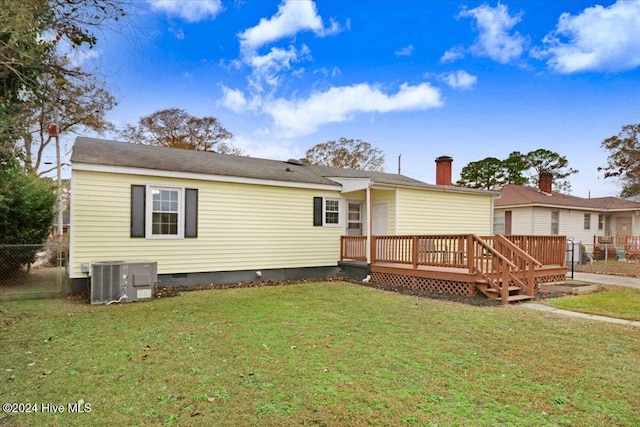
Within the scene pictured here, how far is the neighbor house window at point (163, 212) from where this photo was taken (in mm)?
8727

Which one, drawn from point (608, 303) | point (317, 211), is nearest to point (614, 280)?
point (608, 303)

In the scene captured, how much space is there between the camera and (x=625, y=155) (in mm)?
26344

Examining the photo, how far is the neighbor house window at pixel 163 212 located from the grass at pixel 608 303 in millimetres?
8962

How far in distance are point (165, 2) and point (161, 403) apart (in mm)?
7722

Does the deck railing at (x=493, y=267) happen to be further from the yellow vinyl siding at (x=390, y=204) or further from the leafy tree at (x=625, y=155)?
the leafy tree at (x=625, y=155)

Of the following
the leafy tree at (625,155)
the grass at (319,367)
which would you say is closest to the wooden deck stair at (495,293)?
the grass at (319,367)

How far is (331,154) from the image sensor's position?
3117 cm

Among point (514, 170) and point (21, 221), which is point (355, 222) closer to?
point (21, 221)

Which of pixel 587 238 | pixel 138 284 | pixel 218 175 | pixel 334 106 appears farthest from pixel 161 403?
pixel 587 238

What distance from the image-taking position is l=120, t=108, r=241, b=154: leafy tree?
82.8 feet

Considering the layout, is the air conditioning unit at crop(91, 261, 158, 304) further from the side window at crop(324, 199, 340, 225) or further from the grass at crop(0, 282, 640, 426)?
the side window at crop(324, 199, 340, 225)

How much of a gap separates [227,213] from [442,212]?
745 centimetres

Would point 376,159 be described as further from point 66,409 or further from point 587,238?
point 66,409

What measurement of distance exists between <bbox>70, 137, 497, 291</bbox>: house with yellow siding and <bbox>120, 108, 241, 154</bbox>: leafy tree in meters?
15.0
